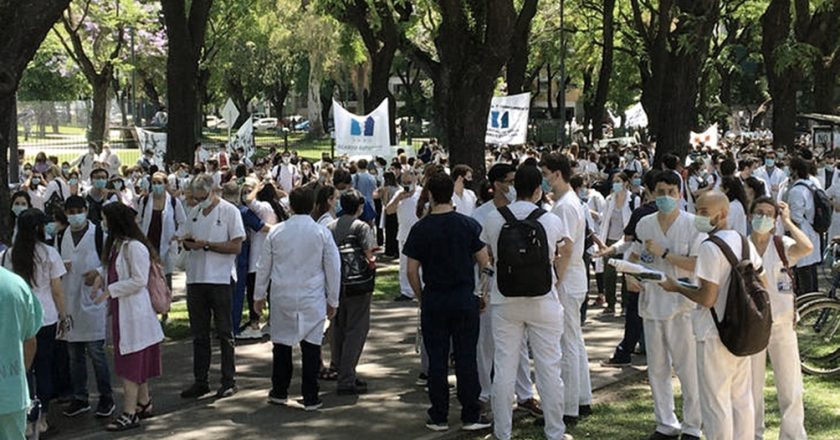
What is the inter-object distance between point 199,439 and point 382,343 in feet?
12.4

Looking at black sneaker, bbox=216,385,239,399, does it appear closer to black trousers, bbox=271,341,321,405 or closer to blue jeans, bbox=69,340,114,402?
black trousers, bbox=271,341,321,405

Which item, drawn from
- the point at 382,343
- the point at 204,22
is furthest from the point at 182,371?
the point at 204,22

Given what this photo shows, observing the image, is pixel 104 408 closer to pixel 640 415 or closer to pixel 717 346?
pixel 640 415

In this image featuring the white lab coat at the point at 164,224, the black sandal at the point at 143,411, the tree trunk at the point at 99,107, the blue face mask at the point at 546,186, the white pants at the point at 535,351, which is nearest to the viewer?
the white pants at the point at 535,351

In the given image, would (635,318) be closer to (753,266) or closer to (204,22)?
(753,266)

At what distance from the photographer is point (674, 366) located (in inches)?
300

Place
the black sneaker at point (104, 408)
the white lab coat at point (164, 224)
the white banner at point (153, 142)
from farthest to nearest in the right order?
the white banner at point (153, 142) < the white lab coat at point (164, 224) < the black sneaker at point (104, 408)

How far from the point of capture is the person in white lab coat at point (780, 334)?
→ 23.0 feet

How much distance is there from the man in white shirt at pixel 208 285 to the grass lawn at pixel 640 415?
106 inches

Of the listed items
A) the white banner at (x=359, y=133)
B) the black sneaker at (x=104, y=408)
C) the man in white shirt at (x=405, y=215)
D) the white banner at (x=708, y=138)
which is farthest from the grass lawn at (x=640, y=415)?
the white banner at (x=708, y=138)

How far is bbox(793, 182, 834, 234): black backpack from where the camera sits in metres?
11.9

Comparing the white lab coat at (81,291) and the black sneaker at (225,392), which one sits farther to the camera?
the black sneaker at (225,392)

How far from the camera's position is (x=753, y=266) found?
6.35 meters

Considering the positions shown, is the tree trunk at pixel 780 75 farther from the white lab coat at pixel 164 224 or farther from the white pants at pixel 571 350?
the white pants at pixel 571 350
